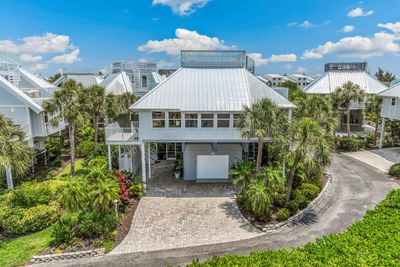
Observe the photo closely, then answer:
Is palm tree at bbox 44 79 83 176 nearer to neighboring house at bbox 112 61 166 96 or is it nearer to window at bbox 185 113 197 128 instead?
window at bbox 185 113 197 128

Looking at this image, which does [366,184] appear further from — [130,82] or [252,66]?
[130,82]

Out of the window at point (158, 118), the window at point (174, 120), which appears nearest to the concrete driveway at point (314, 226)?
the window at point (174, 120)

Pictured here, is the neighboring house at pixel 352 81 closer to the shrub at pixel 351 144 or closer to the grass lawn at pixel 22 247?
the shrub at pixel 351 144

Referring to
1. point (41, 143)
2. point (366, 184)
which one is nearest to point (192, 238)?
point (366, 184)

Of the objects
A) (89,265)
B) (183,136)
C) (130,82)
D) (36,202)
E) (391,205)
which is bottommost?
(89,265)

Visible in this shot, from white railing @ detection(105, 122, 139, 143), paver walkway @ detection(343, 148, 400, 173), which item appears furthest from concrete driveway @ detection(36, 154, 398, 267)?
white railing @ detection(105, 122, 139, 143)

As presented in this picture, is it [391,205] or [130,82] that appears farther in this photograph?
[130,82]

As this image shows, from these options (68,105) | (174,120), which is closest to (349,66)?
(174,120)

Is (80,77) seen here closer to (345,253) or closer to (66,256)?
(66,256)
